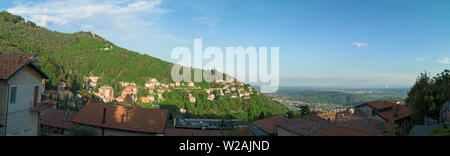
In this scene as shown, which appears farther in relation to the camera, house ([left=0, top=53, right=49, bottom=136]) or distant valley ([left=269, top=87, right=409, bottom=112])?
distant valley ([left=269, top=87, right=409, bottom=112])

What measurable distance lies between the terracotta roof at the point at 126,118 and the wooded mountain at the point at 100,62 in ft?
222

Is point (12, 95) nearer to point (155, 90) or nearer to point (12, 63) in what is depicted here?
point (12, 63)

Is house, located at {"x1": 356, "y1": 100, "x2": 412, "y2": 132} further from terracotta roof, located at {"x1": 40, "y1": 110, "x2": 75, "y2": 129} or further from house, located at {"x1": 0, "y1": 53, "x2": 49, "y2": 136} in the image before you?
terracotta roof, located at {"x1": 40, "y1": 110, "x2": 75, "y2": 129}

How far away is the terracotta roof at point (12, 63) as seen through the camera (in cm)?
1026

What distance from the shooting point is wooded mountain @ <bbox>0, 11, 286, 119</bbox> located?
9062 cm

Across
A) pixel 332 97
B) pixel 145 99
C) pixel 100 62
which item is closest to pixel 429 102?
pixel 332 97

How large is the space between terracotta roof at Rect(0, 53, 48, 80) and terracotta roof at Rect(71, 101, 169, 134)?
203 inches

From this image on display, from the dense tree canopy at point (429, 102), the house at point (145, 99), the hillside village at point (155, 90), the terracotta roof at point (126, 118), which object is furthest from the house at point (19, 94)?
the house at point (145, 99)

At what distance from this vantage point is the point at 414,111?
66.8 feet

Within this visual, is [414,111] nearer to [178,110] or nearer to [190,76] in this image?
[178,110]

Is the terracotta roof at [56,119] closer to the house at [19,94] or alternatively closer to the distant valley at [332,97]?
the house at [19,94]

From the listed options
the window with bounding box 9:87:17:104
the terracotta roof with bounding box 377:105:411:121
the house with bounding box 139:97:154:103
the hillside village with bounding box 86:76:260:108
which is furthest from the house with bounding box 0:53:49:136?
the house with bounding box 139:97:154:103

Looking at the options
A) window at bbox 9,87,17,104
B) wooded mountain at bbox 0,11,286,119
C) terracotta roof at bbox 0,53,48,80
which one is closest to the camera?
terracotta roof at bbox 0,53,48,80
